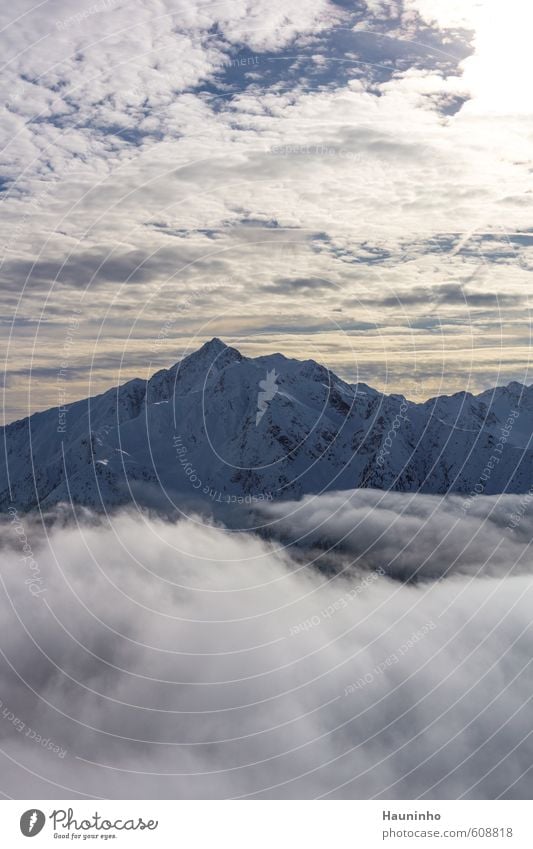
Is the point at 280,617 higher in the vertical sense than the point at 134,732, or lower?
higher

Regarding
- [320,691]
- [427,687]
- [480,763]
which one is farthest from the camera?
[320,691]

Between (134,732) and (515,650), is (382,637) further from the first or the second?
(134,732)

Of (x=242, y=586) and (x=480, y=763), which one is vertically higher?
(x=480, y=763)
